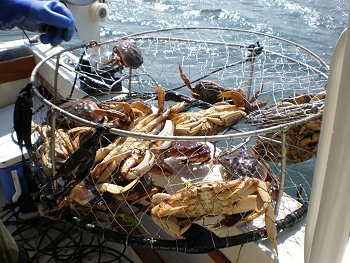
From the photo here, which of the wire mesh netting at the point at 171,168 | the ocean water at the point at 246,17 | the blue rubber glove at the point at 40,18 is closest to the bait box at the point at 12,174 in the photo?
the wire mesh netting at the point at 171,168

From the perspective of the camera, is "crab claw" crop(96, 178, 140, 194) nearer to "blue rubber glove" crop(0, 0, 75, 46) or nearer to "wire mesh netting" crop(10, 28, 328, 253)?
"wire mesh netting" crop(10, 28, 328, 253)

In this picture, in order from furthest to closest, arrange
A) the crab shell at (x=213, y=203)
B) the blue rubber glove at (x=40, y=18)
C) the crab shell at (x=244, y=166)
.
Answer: the blue rubber glove at (x=40, y=18) < the crab shell at (x=244, y=166) < the crab shell at (x=213, y=203)

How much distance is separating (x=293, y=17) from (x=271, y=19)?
0.64 metres

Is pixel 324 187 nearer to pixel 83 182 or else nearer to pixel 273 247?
pixel 273 247

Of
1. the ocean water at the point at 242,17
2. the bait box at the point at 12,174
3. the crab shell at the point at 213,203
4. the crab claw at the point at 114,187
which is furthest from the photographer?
the ocean water at the point at 242,17

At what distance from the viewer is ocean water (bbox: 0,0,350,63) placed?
30.1 ft

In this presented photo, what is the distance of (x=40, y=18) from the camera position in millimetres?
2076

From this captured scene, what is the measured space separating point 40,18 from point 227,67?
51.9 inches

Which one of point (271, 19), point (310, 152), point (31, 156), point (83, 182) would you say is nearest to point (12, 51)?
point (31, 156)

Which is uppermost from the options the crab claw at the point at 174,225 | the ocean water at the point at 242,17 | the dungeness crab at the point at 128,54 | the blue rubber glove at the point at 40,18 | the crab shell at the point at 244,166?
the blue rubber glove at the point at 40,18

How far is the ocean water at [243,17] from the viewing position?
918cm

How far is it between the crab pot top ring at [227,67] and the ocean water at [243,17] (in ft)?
6.17

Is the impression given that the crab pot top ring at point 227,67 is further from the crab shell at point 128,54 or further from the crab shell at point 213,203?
the crab shell at point 213,203

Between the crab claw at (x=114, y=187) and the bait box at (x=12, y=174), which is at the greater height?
the crab claw at (x=114, y=187)
